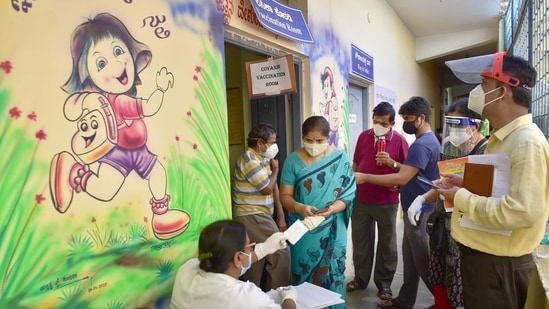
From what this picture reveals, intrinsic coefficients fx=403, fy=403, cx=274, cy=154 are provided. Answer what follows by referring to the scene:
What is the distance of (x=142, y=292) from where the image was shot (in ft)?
6.53

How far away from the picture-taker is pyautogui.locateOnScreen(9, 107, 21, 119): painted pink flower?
1449 mm

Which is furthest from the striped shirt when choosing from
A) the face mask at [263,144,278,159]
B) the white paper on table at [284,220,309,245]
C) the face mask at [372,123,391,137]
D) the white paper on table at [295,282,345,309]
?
the face mask at [372,123,391,137]

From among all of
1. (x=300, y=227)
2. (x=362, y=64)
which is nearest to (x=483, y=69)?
(x=300, y=227)

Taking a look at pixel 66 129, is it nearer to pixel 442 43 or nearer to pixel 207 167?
pixel 207 167

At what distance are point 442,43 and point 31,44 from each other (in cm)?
874

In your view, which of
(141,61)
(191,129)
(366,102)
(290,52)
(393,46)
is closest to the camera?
(141,61)

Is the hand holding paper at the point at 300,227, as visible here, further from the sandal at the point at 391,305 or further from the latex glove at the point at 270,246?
the sandal at the point at 391,305

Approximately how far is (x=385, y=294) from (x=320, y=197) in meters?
1.45

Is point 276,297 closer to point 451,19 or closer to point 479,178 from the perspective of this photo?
point 479,178

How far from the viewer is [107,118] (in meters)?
1.80

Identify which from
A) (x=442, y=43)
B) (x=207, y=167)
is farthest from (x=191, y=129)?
(x=442, y=43)

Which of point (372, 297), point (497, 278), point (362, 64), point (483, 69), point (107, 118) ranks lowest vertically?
point (372, 297)

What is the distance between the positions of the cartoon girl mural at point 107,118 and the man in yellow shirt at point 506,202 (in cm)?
142

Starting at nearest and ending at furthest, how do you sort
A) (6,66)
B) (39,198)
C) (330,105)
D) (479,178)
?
1. (6,66)
2. (39,198)
3. (479,178)
4. (330,105)
